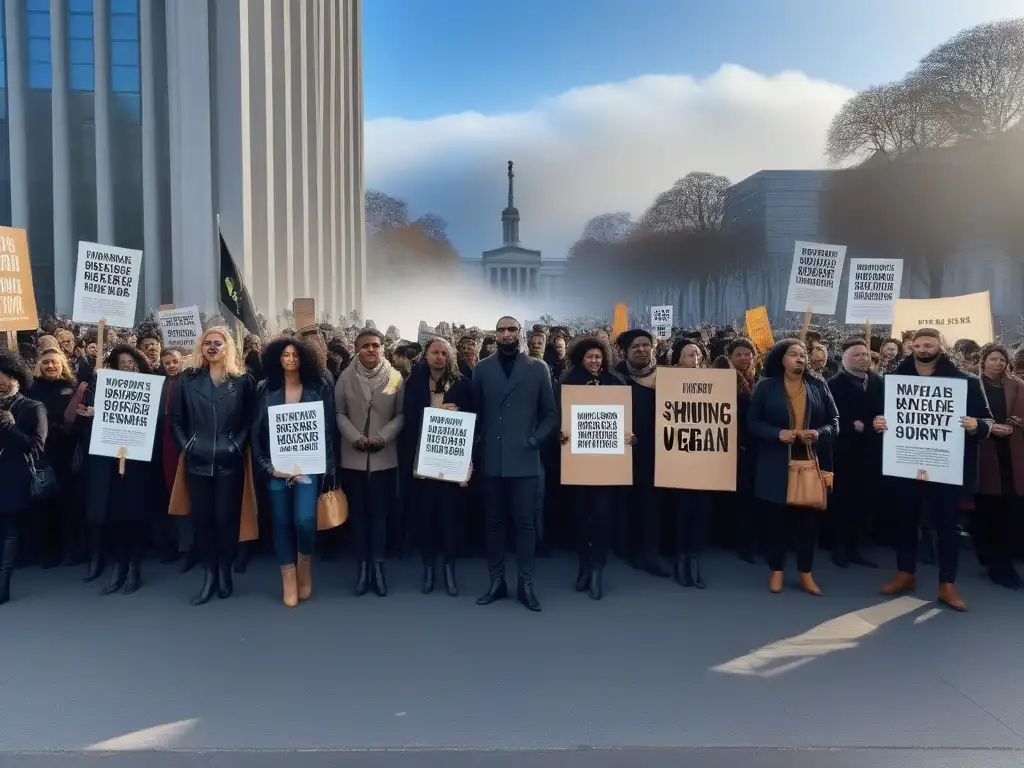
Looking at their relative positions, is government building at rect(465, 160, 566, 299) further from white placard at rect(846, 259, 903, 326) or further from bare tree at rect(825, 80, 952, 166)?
white placard at rect(846, 259, 903, 326)

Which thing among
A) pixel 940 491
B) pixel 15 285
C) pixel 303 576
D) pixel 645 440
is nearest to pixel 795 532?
pixel 940 491

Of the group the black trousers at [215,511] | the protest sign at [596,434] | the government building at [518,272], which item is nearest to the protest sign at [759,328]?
the protest sign at [596,434]

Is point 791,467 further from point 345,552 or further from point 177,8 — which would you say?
point 177,8

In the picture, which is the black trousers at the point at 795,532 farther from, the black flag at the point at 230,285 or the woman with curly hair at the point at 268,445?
the black flag at the point at 230,285

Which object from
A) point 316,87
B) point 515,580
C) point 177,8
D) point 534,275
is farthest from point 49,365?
point 534,275

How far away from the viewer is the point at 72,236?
2367 cm

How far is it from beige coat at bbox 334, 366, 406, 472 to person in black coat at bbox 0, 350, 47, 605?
2324 millimetres

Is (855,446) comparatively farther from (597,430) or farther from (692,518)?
(597,430)

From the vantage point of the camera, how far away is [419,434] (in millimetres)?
6504

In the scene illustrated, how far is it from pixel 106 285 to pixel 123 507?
8.11 feet

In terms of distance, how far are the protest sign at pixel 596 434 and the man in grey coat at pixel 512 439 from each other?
0.84 feet

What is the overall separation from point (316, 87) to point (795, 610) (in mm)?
31752

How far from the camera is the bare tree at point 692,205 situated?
5491 cm

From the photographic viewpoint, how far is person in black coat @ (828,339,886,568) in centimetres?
720
